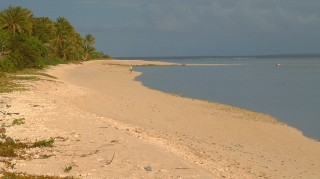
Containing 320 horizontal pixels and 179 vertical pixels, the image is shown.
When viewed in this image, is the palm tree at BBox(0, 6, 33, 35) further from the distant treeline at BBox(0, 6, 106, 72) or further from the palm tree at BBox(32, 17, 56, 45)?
the palm tree at BBox(32, 17, 56, 45)

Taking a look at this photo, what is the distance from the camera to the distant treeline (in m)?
42.8

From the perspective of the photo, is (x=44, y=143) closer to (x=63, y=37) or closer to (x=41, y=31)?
(x=41, y=31)

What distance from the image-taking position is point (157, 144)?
42.2 feet

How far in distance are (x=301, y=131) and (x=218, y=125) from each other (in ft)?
13.8

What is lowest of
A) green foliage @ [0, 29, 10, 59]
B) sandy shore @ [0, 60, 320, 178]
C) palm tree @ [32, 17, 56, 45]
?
sandy shore @ [0, 60, 320, 178]

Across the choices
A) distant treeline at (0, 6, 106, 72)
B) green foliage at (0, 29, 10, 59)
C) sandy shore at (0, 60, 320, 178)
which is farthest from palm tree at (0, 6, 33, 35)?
sandy shore at (0, 60, 320, 178)

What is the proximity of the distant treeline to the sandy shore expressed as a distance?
21.6 m

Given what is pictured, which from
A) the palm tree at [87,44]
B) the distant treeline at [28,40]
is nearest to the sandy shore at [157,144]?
the distant treeline at [28,40]

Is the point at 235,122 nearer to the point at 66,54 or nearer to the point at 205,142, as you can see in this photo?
the point at 205,142

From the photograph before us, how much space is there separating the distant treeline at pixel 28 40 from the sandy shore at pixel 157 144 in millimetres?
21563

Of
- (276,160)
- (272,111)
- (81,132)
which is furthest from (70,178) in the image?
(272,111)

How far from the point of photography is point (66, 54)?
88.8 metres

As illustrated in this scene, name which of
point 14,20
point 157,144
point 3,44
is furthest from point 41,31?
point 157,144

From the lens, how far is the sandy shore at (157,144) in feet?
33.1
